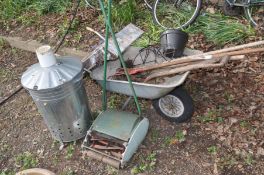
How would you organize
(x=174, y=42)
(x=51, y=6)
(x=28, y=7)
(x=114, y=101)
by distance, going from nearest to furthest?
(x=174, y=42) → (x=114, y=101) → (x=51, y=6) → (x=28, y=7)

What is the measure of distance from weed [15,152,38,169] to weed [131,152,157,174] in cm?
125

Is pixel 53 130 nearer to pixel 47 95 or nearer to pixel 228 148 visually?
pixel 47 95

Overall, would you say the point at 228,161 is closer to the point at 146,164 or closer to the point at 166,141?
the point at 166,141

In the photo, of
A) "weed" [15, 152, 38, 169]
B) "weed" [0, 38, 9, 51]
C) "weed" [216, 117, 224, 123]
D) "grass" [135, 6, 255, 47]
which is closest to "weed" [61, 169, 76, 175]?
"weed" [15, 152, 38, 169]

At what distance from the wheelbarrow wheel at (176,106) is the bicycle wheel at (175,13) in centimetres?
195

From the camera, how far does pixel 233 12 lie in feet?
19.6

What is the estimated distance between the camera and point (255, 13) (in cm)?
593

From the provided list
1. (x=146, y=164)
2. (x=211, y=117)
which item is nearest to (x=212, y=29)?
(x=211, y=117)

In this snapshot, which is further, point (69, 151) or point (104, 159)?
point (69, 151)

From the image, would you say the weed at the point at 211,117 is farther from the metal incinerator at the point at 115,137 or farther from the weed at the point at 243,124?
the metal incinerator at the point at 115,137

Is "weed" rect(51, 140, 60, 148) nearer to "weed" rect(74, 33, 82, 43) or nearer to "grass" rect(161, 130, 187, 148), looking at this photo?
"grass" rect(161, 130, 187, 148)

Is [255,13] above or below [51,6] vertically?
below

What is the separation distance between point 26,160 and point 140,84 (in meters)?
1.71

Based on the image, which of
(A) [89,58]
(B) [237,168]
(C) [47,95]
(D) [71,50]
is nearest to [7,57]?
(D) [71,50]
